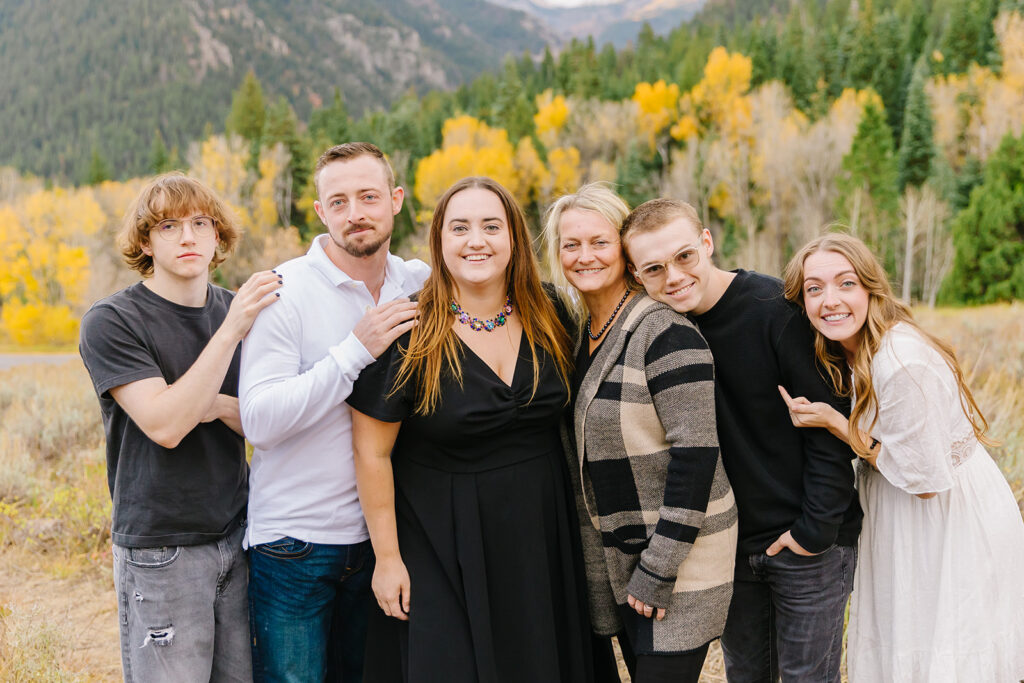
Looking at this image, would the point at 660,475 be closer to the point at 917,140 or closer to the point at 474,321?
the point at 474,321

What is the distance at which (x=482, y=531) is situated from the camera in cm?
277

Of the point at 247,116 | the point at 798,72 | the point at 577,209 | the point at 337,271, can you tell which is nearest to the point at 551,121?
the point at 798,72

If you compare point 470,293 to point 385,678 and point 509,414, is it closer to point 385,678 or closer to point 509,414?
point 509,414

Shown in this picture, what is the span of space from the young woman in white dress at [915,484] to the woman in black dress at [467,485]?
3.62ft

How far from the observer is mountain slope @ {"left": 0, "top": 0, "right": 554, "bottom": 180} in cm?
11244

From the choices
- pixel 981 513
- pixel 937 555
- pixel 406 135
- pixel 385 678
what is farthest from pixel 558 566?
pixel 406 135

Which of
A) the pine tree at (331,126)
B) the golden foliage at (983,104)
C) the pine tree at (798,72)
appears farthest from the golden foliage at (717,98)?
the pine tree at (331,126)

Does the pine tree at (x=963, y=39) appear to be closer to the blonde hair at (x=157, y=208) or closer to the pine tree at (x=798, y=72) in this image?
the pine tree at (x=798, y=72)

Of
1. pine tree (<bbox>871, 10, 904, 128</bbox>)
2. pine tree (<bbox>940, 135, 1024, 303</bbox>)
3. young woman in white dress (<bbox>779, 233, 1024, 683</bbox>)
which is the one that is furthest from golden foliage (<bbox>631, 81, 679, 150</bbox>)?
young woman in white dress (<bbox>779, 233, 1024, 683</bbox>)

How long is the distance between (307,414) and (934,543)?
253cm

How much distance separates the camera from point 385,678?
2.88m

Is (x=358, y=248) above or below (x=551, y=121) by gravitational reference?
below

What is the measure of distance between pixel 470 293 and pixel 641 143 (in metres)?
44.3

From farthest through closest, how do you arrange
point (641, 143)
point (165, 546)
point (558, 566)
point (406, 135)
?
point (406, 135)
point (641, 143)
point (558, 566)
point (165, 546)
